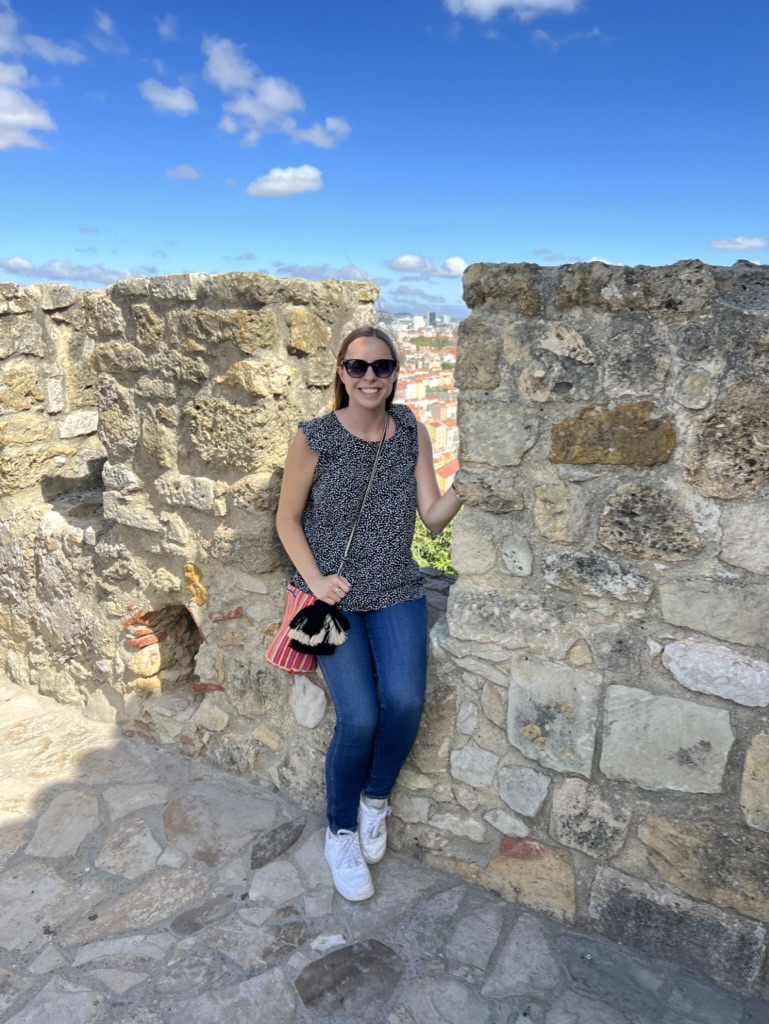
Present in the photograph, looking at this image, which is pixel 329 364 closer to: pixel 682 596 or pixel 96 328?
pixel 96 328

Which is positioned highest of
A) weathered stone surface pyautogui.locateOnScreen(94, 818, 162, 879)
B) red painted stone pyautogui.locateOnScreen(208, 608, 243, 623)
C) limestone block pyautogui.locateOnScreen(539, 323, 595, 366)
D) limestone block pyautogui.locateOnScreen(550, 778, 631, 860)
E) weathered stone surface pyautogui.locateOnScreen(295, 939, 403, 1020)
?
limestone block pyautogui.locateOnScreen(539, 323, 595, 366)

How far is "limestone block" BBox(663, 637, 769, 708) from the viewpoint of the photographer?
1.67 meters

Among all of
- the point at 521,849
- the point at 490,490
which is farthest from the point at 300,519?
the point at 521,849

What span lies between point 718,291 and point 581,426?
42 cm

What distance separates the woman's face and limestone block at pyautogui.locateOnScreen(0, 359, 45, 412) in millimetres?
1684

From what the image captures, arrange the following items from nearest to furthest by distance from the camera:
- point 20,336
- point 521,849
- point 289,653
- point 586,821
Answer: point 586,821 < point 521,849 < point 289,653 < point 20,336

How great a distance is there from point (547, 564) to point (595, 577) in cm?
13

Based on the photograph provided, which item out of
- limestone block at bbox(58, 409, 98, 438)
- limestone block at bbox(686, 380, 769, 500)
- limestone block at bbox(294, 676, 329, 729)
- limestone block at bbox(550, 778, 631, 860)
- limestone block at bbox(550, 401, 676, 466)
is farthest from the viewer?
limestone block at bbox(58, 409, 98, 438)

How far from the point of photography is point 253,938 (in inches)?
77.1

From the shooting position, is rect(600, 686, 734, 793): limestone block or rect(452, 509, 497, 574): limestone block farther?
rect(452, 509, 497, 574): limestone block

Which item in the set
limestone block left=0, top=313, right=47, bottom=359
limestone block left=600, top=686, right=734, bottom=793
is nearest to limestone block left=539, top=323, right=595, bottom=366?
limestone block left=600, top=686, right=734, bottom=793

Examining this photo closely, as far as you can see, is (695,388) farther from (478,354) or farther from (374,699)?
(374,699)

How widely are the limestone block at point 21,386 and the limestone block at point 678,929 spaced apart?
282 centimetres

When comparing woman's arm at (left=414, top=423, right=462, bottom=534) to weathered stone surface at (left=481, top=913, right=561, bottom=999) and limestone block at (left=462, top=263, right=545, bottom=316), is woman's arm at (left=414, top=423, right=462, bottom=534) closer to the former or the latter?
limestone block at (left=462, top=263, right=545, bottom=316)
